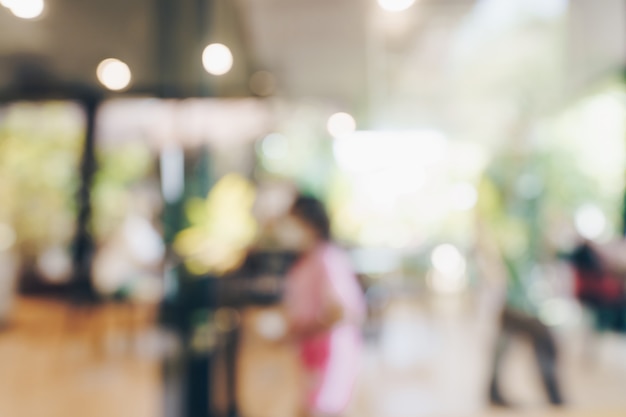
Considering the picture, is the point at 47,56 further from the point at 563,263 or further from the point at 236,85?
the point at 563,263

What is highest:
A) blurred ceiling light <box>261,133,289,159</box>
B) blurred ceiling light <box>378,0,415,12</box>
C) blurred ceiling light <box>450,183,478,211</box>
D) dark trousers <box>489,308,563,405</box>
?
blurred ceiling light <box>378,0,415,12</box>

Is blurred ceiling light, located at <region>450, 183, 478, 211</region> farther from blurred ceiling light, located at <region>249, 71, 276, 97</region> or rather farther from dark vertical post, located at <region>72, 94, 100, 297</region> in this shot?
dark vertical post, located at <region>72, 94, 100, 297</region>

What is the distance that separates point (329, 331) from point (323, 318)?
0.27ft

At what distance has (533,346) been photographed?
311 cm

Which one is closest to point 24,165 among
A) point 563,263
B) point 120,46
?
point 120,46

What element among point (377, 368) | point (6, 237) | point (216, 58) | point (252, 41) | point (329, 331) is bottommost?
point (377, 368)

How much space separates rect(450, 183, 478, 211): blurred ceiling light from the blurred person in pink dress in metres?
1.86

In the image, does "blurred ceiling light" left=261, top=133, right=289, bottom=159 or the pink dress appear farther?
"blurred ceiling light" left=261, top=133, right=289, bottom=159

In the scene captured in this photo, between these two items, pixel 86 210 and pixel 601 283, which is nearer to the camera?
pixel 601 283

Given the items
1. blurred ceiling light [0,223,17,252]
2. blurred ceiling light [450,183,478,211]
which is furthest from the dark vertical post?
blurred ceiling light [450,183,478,211]

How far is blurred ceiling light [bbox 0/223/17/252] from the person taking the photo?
12.0ft

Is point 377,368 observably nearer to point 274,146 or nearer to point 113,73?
point 274,146

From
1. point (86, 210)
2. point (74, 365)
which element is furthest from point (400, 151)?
point (86, 210)

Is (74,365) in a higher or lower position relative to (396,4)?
lower
